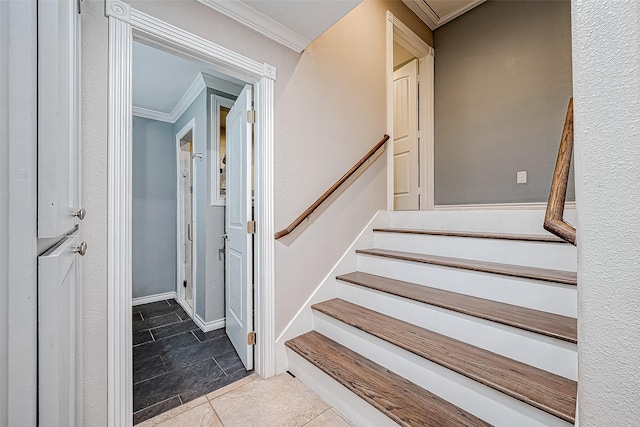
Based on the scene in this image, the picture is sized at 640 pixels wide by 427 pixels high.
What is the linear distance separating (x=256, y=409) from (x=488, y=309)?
1.38 meters

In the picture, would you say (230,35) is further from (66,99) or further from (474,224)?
(474,224)

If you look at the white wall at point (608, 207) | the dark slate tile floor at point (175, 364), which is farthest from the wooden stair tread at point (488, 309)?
the dark slate tile floor at point (175, 364)

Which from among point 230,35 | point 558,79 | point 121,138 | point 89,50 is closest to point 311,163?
point 230,35

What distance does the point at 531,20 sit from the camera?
2607mm

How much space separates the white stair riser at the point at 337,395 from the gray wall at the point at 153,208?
276 centimetres

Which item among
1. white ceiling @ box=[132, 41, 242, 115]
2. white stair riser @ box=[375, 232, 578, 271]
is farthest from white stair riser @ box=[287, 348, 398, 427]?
white ceiling @ box=[132, 41, 242, 115]

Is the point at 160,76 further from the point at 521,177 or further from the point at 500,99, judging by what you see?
the point at 521,177

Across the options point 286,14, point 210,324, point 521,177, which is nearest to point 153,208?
point 210,324

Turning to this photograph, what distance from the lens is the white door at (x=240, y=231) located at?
186cm

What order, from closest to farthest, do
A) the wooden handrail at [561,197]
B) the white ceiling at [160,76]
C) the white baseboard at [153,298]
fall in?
the wooden handrail at [561,197], the white ceiling at [160,76], the white baseboard at [153,298]

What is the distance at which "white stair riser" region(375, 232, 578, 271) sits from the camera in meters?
1.46

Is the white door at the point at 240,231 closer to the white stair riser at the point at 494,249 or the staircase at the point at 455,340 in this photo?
the staircase at the point at 455,340

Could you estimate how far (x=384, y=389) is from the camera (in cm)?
130

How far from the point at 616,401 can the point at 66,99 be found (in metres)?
1.50
